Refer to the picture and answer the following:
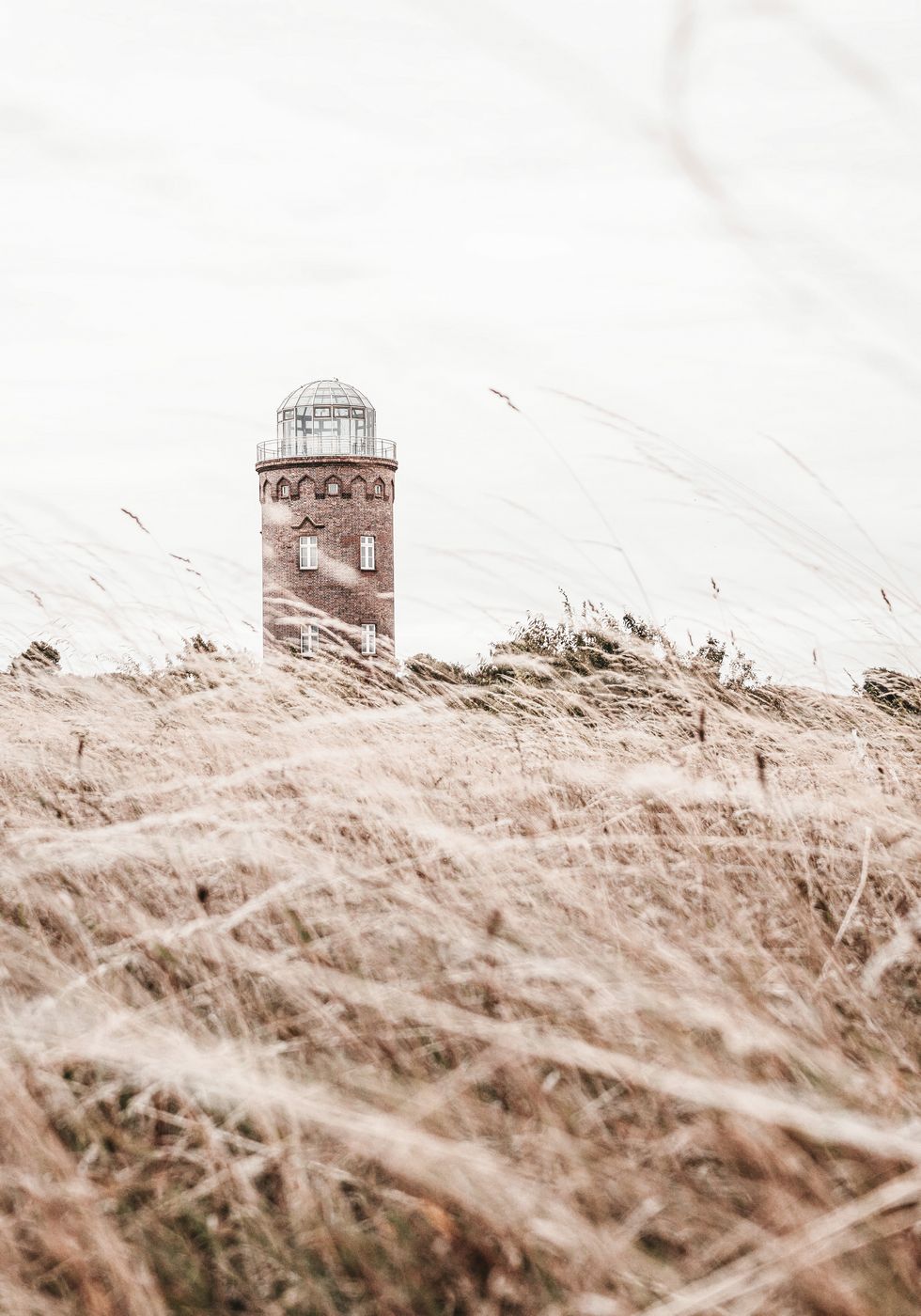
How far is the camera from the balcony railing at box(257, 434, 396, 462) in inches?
1357

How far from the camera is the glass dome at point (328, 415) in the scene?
34969 mm

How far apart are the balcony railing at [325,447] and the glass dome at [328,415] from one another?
0.15 m

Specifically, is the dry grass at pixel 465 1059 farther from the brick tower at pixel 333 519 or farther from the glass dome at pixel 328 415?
the glass dome at pixel 328 415

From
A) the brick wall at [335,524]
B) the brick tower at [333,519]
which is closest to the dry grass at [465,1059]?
the brick tower at [333,519]

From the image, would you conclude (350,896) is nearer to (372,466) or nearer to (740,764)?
(740,764)

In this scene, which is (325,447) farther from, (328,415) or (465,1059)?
(465,1059)

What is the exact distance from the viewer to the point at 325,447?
113ft

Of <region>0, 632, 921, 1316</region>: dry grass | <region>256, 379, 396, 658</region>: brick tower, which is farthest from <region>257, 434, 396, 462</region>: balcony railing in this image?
<region>0, 632, 921, 1316</region>: dry grass

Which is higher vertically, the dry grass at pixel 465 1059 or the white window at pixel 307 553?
the white window at pixel 307 553

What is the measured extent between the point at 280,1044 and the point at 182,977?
→ 37 centimetres

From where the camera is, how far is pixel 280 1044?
4.07 feet

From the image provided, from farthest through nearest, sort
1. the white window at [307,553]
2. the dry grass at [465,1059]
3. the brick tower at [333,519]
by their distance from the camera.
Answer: the white window at [307,553] < the brick tower at [333,519] < the dry grass at [465,1059]

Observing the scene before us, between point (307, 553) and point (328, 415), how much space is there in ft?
14.7

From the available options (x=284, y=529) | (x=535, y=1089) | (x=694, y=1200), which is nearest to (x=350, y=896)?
(x=535, y=1089)
